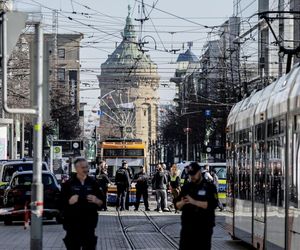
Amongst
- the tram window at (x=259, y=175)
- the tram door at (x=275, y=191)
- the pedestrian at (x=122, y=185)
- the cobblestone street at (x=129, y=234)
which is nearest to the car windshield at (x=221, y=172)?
the pedestrian at (x=122, y=185)

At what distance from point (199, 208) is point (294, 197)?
1268 millimetres

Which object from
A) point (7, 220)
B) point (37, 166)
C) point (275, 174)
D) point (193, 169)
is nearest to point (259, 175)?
point (275, 174)

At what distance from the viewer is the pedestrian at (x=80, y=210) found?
1427 centimetres

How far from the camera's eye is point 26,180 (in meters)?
32.1

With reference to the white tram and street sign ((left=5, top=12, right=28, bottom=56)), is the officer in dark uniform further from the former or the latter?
street sign ((left=5, top=12, right=28, bottom=56))

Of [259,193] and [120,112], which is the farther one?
[120,112]

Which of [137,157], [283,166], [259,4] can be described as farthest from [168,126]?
[283,166]

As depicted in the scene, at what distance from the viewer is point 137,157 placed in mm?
55125

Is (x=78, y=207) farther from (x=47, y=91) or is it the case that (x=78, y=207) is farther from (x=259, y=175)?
(x=259, y=175)

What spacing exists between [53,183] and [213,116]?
153ft

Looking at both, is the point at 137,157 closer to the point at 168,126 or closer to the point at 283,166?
the point at 283,166

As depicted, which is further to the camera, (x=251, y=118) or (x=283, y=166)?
(x=251, y=118)

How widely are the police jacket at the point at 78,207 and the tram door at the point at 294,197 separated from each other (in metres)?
2.54

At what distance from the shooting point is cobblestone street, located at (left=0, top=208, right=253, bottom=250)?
902 inches
